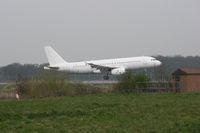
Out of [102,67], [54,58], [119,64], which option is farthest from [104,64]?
[54,58]

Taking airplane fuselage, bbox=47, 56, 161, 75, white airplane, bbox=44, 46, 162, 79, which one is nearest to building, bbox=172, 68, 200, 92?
white airplane, bbox=44, 46, 162, 79

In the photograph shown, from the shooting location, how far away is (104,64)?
232 ft

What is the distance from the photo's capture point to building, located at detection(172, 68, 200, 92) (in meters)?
46.3

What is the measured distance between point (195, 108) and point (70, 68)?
5352 cm

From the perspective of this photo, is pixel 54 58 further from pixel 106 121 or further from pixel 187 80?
pixel 106 121

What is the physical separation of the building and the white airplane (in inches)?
592

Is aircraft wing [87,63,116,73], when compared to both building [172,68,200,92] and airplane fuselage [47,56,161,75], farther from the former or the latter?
building [172,68,200,92]

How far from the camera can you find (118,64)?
6894 centimetres

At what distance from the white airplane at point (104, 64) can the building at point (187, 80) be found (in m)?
15.0

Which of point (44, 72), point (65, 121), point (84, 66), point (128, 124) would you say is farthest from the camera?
point (84, 66)

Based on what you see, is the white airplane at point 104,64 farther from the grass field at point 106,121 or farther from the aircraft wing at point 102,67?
the grass field at point 106,121

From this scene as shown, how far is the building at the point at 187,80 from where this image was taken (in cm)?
4634

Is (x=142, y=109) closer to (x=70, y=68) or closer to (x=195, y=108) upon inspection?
(x=195, y=108)

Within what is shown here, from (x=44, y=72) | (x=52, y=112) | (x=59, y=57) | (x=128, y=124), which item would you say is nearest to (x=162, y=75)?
(x=44, y=72)
